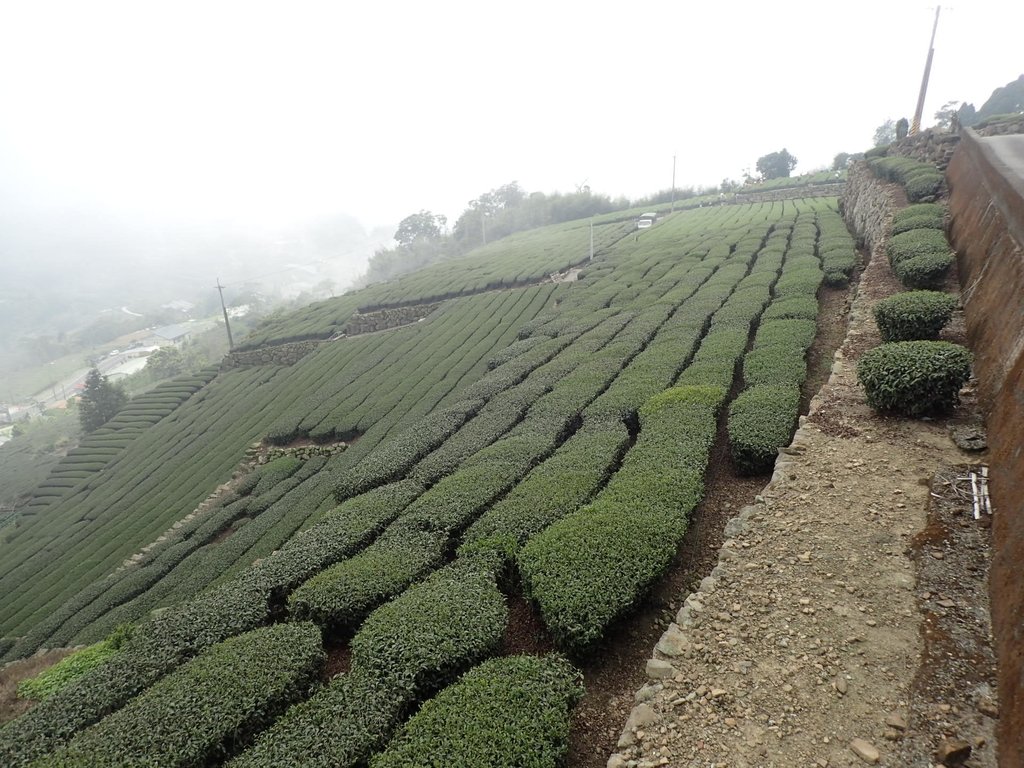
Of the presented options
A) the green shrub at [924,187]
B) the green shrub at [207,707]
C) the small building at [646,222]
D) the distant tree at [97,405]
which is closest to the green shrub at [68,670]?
the green shrub at [207,707]

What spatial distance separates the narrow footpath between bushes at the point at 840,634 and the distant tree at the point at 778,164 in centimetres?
8227

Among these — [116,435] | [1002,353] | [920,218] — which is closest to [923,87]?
[920,218]

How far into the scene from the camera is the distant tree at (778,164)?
7675 centimetres

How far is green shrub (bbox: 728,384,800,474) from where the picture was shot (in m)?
10.2

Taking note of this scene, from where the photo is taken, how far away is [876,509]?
292 inches

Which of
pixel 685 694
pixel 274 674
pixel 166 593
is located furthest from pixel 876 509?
pixel 166 593

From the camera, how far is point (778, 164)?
77062mm

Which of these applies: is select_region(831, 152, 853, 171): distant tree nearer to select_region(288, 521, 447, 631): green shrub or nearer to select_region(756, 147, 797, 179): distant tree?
select_region(756, 147, 797, 179): distant tree

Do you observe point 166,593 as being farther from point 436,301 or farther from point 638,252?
point 638,252

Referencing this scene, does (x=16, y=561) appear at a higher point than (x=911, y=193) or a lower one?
lower

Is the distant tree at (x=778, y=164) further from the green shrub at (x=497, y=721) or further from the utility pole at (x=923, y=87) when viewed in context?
the green shrub at (x=497, y=721)

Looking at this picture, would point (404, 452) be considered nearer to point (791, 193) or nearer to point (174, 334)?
point (791, 193)

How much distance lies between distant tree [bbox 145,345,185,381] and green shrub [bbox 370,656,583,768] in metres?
83.1

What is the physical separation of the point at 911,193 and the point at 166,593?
31.7 m
